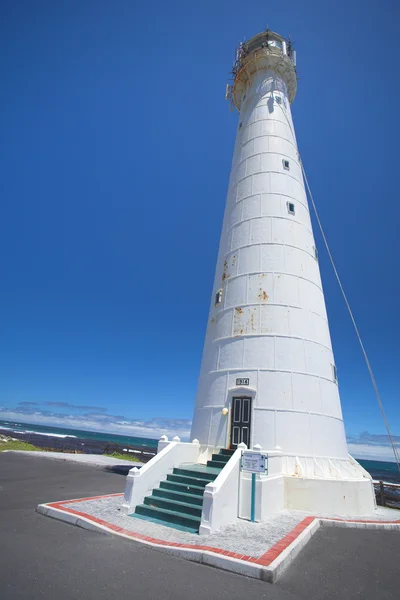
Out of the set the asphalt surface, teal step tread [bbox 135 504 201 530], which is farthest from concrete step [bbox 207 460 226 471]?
the asphalt surface

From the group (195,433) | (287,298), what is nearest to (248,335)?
(287,298)

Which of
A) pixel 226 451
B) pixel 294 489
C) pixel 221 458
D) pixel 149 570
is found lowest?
pixel 149 570

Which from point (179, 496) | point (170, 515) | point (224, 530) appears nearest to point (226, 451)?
point (179, 496)

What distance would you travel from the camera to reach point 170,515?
7.23 meters

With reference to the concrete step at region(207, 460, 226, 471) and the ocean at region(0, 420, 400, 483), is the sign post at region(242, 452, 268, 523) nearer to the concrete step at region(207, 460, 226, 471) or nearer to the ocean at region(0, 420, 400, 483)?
the concrete step at region(207, 460, 226, 471)

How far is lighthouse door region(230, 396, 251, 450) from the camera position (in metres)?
9.99

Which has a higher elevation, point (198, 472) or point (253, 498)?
point (198, 472)

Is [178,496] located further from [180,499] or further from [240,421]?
[240,421]

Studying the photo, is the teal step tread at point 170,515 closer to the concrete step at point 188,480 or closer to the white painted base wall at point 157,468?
the white painted base wall at point 157,468

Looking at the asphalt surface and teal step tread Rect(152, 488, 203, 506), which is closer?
the asphalt surface

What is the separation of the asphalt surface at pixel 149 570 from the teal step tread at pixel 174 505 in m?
1.90

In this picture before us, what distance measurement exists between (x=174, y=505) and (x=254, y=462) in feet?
6.66

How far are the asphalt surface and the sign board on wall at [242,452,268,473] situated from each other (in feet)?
5.42

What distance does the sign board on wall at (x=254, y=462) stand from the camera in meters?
7.72
